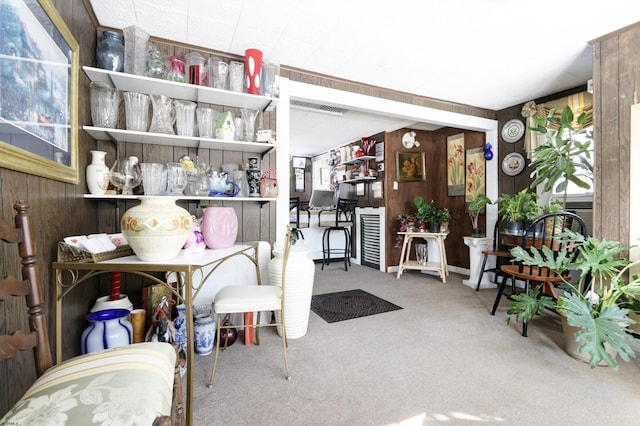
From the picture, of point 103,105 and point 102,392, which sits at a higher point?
point 103,105

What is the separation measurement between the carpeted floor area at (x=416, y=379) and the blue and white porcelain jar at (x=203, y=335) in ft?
0.24

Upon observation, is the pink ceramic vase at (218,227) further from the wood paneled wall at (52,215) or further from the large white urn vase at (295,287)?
the wood paneled wall at (52,215)

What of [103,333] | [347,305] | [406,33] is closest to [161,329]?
[103,333]

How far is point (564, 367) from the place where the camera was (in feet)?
5.87

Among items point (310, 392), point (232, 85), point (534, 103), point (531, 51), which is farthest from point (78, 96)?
point (534, 103)

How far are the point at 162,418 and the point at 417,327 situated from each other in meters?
2.15

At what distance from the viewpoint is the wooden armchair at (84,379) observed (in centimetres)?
66

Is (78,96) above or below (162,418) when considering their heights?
above

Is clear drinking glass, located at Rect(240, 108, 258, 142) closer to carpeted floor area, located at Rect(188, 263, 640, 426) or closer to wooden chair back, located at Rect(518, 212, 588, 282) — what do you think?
carpeted floor area, located at Rect(188, 263, 640, 426)

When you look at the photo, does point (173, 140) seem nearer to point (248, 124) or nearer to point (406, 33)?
point (248, 124)

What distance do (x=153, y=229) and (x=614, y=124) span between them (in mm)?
3036

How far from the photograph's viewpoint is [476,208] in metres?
3.45

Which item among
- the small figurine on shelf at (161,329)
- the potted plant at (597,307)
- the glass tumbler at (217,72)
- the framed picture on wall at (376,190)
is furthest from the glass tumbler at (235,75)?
the framed picture on wall at (376,190)

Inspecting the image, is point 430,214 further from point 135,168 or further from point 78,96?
point 78,96
